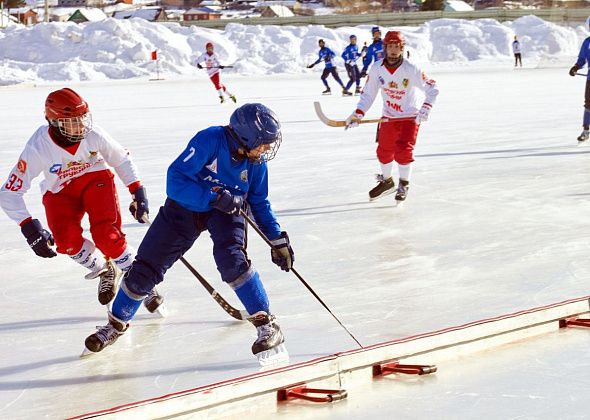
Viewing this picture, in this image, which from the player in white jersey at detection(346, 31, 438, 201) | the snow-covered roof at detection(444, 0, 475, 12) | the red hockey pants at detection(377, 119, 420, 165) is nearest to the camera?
the player in white jersey at detection(346, 31, 438, 201)

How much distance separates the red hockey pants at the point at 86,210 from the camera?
14.3ft

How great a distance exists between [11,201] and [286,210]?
10.6ft

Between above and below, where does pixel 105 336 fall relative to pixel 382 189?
above

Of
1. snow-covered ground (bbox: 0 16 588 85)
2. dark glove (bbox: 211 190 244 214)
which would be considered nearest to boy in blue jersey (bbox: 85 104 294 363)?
dark glove (bbox: 211 190 244 214)

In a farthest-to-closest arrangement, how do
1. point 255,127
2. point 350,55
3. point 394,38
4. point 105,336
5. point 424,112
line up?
point 350,55
point 424,112
point 394,38
point 105,336
point 255,127

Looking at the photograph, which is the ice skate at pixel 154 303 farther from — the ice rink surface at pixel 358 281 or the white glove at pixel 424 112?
the white glove at pixel 424 112

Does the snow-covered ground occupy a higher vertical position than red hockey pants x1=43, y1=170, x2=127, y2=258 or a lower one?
lower

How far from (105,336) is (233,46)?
113 feet

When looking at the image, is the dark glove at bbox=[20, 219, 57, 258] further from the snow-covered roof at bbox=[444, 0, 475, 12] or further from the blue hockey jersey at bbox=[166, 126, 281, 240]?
the snow-covered roof at bbox=[444, 0, 475, 12]

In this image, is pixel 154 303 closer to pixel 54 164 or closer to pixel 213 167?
pixel 54 164

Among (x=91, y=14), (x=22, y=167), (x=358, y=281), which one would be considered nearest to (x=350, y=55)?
(x=358, y=281)

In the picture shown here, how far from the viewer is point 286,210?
7203 millimetres

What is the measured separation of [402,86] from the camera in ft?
24.7

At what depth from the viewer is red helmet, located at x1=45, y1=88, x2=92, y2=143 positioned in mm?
4094
